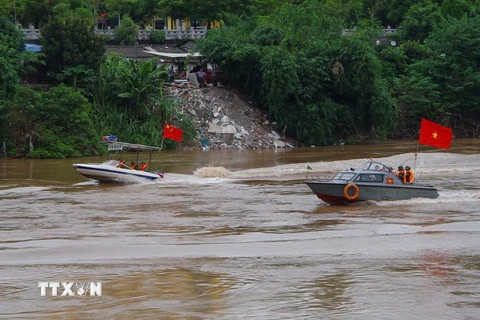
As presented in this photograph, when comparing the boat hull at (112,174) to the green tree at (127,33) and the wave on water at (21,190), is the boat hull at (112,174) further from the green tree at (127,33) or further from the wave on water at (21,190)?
the green tree at (127,33)

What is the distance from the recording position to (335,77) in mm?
48188

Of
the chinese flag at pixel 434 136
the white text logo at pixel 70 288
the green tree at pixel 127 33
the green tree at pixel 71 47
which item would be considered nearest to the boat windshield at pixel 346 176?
the chinese flag at pixel 434 136

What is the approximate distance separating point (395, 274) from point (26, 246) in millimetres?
7798

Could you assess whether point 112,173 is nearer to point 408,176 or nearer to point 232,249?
point 408,176

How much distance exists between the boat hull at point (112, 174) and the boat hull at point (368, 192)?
7.48 m

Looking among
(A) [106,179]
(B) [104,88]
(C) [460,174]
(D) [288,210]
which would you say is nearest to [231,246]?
(D) [288,210]

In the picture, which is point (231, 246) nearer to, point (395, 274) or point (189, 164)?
point (395, 274)

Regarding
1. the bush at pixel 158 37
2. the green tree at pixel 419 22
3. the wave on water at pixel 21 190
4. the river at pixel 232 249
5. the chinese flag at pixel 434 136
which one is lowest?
the wave on water at pixel 21 190


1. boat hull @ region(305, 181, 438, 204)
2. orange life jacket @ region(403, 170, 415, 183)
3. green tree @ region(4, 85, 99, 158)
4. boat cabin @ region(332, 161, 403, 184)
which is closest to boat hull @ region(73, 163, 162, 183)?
boat hull @ region(305, 181, 438, 204)

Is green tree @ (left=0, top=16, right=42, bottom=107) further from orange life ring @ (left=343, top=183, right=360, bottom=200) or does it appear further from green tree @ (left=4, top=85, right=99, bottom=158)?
orange life ring @ (left=343, top=183, right=360, bottom=200)

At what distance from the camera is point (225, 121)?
47.1 metres

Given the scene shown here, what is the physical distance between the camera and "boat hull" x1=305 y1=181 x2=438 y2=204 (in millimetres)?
25844

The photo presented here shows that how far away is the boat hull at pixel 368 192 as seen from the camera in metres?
25.8

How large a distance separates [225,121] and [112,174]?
16588mm
